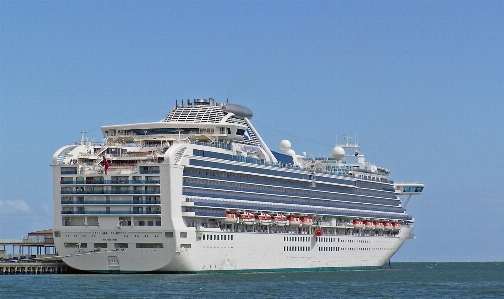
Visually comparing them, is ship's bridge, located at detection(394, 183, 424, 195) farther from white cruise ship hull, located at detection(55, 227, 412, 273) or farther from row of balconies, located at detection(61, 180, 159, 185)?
row of balconies, located at detection(61, 180, 159, 185)

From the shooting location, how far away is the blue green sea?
6262 centimetres

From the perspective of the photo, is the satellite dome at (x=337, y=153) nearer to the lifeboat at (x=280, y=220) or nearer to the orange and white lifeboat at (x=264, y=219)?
the lifeboat at (x=280, y=220)

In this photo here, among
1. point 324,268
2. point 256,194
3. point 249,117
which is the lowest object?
point 324,268

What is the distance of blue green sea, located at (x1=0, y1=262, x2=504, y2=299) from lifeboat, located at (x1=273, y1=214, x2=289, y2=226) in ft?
17.4

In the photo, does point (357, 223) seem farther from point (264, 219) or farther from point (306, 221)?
point (264, 219)

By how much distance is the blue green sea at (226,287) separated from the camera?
62.6 m

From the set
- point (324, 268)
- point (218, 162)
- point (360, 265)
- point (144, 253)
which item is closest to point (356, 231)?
point (360, 265)

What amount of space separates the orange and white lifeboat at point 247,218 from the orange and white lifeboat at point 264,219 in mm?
1288

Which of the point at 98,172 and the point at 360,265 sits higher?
the point at 98,172

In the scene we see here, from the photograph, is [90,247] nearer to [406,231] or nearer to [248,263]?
[248,263]

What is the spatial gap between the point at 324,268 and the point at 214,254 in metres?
19.2

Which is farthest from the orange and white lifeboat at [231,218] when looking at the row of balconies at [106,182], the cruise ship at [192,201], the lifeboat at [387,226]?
the lifeboat at [387,226]

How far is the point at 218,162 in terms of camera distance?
79875 mm

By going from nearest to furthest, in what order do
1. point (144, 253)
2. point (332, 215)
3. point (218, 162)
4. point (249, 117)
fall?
point (144, 253) < point (218, 162) < point (249, 117) < point (332, 215)
